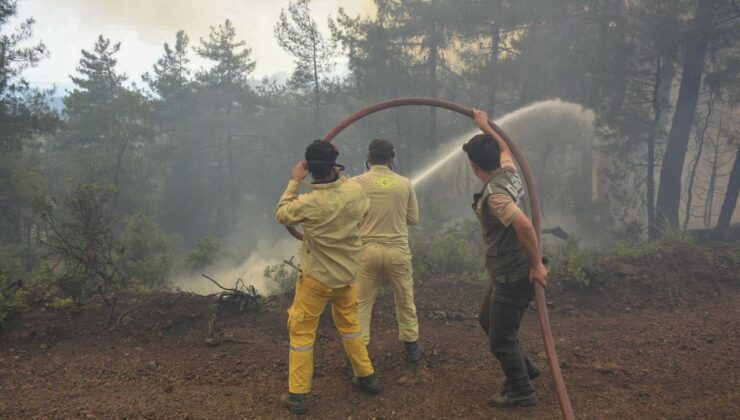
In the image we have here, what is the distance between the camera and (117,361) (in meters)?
5.26

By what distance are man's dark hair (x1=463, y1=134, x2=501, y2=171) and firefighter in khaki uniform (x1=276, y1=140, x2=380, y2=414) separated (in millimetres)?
1102

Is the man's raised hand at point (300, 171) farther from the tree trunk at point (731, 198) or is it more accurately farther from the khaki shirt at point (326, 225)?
the tree trunk at point (731, 198)

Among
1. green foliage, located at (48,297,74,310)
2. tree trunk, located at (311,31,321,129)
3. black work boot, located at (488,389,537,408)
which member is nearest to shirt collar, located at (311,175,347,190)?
black work boot, located at (488,389,537,408)

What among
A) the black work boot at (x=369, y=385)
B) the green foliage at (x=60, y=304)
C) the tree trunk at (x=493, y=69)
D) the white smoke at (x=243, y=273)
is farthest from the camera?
the tree trunk at (x=493, y=69)

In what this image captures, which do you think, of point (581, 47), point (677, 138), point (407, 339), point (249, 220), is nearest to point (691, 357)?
point (407, 339)

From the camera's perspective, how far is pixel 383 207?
5047 millimetres

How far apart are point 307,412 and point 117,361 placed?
2.52 m

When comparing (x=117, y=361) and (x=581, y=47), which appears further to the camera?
(x=581, y=47)

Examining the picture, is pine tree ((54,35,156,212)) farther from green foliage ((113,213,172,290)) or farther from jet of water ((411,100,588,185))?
jet of water ((411,100,588,185))

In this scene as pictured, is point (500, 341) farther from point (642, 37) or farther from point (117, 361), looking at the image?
point (642, 37)

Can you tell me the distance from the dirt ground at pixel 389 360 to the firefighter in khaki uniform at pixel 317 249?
455 mm

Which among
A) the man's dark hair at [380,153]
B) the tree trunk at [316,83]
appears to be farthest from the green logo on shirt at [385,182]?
the tree trunk at [316,83]

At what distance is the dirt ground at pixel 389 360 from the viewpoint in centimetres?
416

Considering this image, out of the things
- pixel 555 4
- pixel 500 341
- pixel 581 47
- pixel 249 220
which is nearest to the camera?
pixel 500 341
